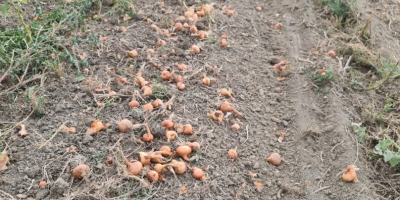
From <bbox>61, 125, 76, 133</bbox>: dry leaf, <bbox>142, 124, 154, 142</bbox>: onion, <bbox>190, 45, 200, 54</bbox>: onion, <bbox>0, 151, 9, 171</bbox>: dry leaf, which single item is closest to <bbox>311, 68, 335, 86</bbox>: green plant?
<bbox>190, 45, 200, 54</bbox>: onion

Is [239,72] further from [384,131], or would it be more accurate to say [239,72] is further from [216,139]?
[384,131]

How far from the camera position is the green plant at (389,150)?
2979mm

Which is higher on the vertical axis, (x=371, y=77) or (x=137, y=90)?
(x=137, y=90)

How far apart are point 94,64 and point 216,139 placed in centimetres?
124

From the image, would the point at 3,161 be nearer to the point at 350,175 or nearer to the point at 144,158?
the point at 144,158

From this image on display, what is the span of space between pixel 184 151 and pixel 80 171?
2.20 feet

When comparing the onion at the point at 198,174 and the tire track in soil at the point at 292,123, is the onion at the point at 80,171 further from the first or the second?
the tire track in soil at the point at 292,123

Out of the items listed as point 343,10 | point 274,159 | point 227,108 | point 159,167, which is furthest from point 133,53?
point 343,10

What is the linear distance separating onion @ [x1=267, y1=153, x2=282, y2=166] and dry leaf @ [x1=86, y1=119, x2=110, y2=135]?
1172mm

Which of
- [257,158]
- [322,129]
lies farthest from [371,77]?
[257,158]

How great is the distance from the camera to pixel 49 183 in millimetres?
2541

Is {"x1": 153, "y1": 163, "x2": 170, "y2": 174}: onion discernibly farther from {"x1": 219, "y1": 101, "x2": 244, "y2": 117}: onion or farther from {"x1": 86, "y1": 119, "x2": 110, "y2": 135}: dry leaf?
{"x1": 219, "y1": 101, "x2": 244, "y2": 117}: onion

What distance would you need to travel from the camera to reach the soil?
105 inches

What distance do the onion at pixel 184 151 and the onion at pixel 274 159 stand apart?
0.62 m
